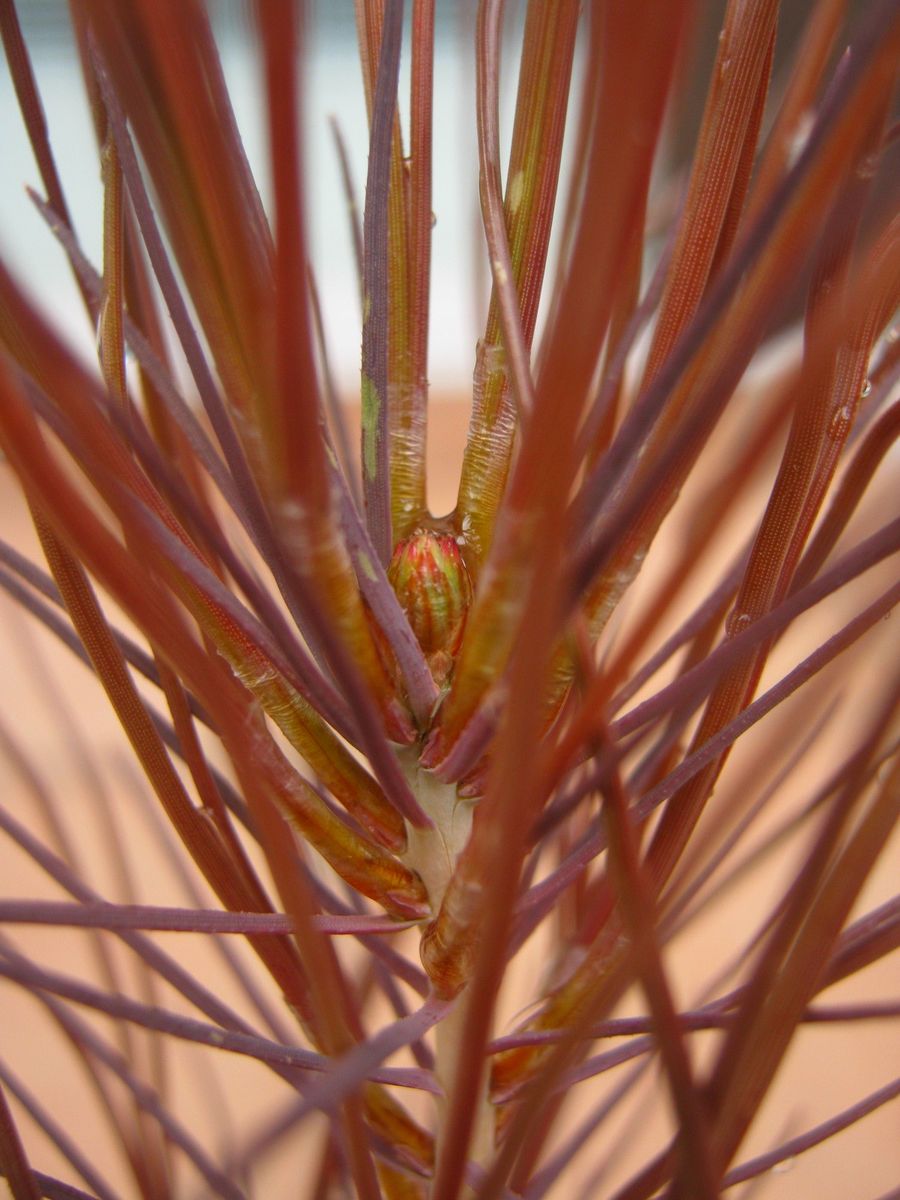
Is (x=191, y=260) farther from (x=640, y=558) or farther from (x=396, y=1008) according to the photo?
(x=396, y=1008)

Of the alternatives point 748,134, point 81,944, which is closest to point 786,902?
point 748,134

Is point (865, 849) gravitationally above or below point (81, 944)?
below

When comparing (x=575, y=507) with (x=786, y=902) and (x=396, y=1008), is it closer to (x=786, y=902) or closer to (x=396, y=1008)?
(x=786, y=902)

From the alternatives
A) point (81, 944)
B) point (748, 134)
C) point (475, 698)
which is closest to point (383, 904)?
point (475, 698)

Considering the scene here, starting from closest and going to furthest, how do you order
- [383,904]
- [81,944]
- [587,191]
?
[587,191]
[383,904]
[81,944]

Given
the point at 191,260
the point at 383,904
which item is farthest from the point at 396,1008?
the point at 191,260

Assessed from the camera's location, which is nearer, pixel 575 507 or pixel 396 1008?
pixel 575 507

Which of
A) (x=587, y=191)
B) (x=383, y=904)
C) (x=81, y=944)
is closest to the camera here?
(x=587, y=191)

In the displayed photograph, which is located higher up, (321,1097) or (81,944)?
(81,944)

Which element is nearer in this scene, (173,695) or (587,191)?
(587,191)
